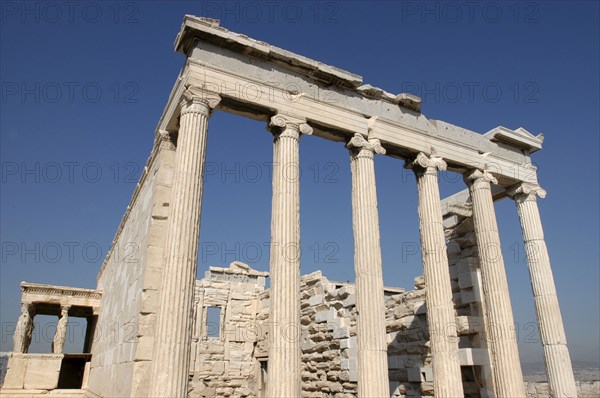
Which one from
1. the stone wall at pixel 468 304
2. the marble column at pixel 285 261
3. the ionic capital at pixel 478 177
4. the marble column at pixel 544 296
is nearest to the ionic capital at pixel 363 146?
the marble column at pixel 285 261

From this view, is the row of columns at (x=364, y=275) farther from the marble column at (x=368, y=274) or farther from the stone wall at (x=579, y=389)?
the stone wall at (x=579, y=389)

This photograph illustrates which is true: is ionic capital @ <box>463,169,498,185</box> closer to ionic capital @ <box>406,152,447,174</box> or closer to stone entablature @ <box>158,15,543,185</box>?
stone entablature @ <box>158,15,543,185</box>

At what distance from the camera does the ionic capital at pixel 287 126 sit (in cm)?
1098

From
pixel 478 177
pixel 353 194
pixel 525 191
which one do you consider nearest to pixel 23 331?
pixel 353 194

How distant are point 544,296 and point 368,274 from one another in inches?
266

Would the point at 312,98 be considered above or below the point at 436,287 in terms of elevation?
above

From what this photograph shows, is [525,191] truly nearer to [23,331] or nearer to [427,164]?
[427,164]

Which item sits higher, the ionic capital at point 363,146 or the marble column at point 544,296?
the ionic capital at point 363,146

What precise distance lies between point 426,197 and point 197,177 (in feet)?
22.2

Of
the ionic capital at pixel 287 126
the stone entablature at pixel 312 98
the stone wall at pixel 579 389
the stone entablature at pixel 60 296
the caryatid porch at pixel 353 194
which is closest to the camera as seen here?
the caryatid porch at pixel 353 194

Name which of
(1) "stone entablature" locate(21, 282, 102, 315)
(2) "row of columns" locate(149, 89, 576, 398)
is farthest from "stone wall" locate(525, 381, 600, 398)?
(1) "stone entablature" locate(21, 282, 102, 315)

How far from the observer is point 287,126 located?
435 inches

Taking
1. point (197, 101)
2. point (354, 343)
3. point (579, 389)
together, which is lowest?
point (579, 389)

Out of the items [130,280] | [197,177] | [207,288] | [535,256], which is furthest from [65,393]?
[535,256]
